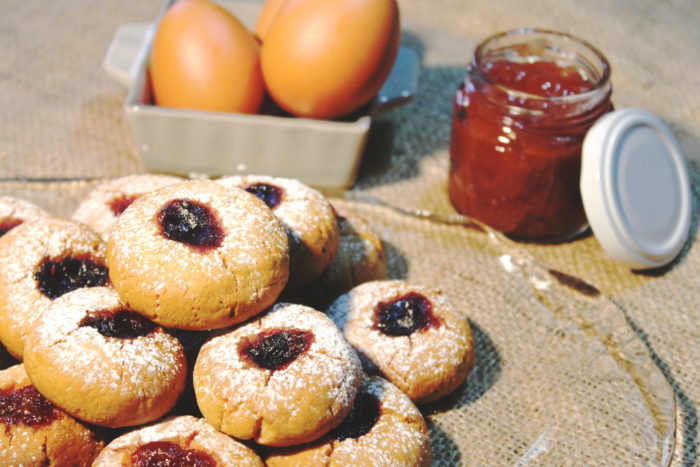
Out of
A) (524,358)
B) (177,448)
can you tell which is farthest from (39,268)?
(524,358)

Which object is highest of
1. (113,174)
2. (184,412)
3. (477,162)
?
(477,162)

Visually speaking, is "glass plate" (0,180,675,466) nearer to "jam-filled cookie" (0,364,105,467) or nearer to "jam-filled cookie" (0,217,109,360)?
"jam-filled cookie" (0,217,109,360)

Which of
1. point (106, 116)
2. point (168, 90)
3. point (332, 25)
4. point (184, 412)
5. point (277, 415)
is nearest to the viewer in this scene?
point (277, 415)

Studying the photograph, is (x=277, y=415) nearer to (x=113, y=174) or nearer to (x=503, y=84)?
(x=503, y=84)

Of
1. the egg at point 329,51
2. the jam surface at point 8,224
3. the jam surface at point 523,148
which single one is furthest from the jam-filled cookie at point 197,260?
the jam surface at point 523,148

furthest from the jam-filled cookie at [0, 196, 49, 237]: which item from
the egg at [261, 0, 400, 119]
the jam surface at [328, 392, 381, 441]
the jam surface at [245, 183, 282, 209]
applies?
the jam surface at [328, 392, 381, 441]

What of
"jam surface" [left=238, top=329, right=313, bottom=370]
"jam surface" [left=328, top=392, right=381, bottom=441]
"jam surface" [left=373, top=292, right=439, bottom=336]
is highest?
"jam surface" [left=238, top=329, right=313, bottom=370]

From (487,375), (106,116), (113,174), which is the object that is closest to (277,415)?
(487,375)

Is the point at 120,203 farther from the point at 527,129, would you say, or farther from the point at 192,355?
the point at 527,129
